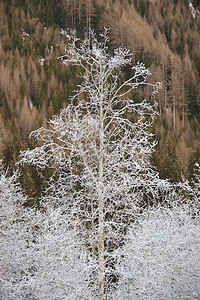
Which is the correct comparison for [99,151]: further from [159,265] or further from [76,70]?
[76,70]

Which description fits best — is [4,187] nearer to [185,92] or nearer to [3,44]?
[185,92]

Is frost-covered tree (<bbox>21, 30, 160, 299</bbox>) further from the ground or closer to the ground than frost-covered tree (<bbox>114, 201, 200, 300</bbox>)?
further from the ground

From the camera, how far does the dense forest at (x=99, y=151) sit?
18.3ft

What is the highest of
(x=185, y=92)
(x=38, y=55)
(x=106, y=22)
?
(x=106, y=22)

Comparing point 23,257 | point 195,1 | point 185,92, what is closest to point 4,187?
point 23,257

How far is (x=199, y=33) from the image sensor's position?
272 ft

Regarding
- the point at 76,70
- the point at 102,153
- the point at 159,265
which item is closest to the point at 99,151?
the point at 102,153

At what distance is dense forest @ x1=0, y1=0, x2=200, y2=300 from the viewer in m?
5.58

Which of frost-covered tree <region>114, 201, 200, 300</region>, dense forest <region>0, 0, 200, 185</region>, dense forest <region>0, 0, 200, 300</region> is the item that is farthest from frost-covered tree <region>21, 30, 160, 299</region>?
dense forest <region>0, 0, 200, 185</region>

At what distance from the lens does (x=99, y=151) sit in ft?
18.6

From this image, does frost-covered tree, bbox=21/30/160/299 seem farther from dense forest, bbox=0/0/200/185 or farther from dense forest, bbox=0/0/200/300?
dense forest, bbox=0/0/200/185

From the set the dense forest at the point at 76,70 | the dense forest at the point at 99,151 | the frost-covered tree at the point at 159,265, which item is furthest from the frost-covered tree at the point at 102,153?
the dense forest at the point at 76,70

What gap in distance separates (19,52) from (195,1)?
90902mm

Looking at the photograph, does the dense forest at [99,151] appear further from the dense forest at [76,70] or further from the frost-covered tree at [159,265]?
the dense forest at [76,70]
